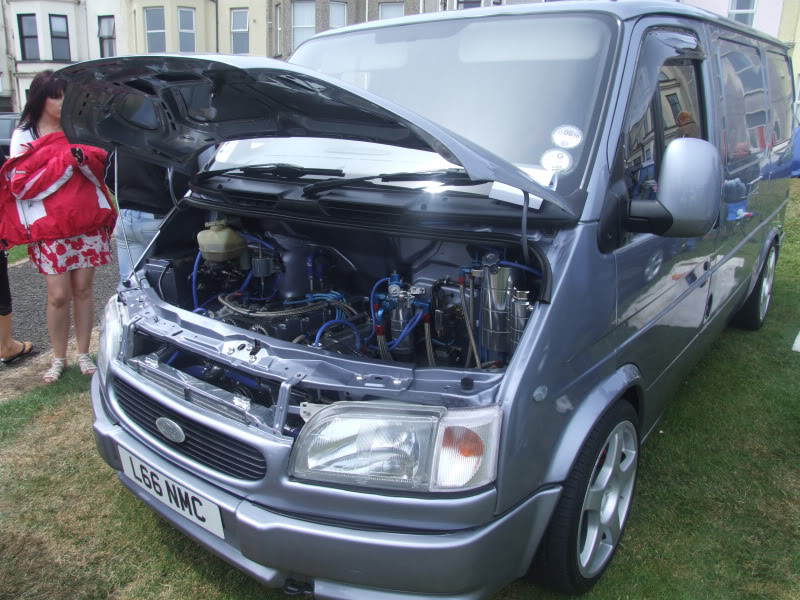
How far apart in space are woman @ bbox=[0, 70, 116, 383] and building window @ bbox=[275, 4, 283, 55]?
68.9 ft

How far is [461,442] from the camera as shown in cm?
170

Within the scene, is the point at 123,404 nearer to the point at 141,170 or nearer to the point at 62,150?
the point at 141,170

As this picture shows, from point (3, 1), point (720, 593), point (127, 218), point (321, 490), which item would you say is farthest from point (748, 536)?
point (3, 1)

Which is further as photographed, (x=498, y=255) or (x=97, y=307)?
(x=97, y=307)

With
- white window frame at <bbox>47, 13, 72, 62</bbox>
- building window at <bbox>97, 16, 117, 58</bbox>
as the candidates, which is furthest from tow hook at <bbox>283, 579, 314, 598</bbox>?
white window frame at <bbox>47, 13, 72, 62</bbox>

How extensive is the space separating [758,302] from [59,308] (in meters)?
4.98

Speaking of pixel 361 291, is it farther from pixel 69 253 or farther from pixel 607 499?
pixel 69 253

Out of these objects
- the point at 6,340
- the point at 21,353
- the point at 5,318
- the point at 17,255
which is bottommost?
the point at 17,255

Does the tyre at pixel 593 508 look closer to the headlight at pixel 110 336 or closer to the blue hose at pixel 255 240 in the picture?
the blue hose at pixel 255 240

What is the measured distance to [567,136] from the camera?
84.8 inches

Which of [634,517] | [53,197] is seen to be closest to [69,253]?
[53,197]

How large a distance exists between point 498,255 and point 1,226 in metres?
3.21

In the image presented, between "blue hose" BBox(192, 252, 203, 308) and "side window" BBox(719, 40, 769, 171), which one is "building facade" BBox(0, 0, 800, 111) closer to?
"side window" BBox(719, 40, 769, 171)

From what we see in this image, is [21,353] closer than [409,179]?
No
